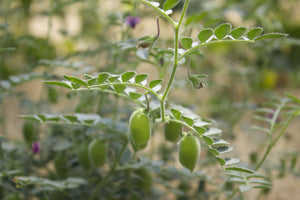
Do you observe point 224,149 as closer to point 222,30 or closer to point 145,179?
point 222,30

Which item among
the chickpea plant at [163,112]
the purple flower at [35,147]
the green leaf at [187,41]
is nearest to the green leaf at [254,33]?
the chickpea plant at [163,112]

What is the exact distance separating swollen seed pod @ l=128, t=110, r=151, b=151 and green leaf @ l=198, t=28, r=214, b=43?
187 mm

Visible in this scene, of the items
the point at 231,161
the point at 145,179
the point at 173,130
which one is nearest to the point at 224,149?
the point at 231,161

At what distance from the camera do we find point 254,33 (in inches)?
24.5

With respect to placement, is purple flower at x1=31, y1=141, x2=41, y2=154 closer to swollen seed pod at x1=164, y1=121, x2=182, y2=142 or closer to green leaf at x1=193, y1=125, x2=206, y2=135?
swollen seed pod at x1=164, y1=121, x2=182, y2=142

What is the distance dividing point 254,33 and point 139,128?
0.28 m

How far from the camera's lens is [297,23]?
2.82 meters

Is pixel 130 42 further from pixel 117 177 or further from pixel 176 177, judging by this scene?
pixel 176 177

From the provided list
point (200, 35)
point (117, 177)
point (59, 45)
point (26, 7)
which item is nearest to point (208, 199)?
point (117, 177)

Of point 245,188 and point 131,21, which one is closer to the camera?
point 245,188

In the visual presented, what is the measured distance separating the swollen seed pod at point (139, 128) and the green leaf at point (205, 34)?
0.19 meters

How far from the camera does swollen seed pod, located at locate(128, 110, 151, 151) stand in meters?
0.68

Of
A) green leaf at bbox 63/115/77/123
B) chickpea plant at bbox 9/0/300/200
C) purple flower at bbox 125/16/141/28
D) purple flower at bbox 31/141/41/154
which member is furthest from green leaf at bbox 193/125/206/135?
purple flower at bbox 31/141/41/154

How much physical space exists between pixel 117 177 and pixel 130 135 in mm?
366
